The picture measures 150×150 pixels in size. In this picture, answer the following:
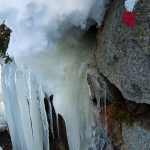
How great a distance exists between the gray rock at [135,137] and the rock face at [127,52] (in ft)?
1.10

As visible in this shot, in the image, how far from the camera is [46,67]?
16.1ft

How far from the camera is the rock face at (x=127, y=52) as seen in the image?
13.2 feet

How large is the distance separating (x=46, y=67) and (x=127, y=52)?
3.48 feet

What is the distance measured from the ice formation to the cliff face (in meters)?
0.30

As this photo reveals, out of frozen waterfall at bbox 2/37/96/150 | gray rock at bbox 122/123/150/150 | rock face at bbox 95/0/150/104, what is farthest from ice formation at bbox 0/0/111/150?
gray rock at bbox 122/123/150/150

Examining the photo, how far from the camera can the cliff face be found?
4035 millimetres

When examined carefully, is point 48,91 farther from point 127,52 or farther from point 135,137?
point 127,52

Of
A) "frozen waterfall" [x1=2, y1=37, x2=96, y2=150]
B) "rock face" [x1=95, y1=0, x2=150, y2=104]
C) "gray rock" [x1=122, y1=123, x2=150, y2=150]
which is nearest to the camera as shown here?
"rock face" [x1=95, y1=0, x2=150, y2=104]

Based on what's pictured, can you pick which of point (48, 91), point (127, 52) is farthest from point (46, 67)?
point (127, 52)

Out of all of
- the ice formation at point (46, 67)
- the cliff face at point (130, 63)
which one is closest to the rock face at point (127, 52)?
the cliff face at point (130, 63)

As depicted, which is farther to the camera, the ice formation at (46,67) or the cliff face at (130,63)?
the ice formation at (46,67)

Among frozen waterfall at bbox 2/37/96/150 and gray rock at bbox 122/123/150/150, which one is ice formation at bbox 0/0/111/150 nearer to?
frozen waterfall at bbox 2/37/96/150

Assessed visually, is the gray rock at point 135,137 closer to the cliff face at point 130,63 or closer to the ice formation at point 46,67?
the cliff face at point 130,63

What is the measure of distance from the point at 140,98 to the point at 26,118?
1.59m
